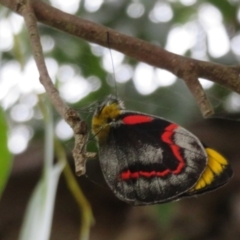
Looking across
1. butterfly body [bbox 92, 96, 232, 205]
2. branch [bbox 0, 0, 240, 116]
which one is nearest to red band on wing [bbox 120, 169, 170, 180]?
butterfly body [bbox 92, 96, 232, 205]

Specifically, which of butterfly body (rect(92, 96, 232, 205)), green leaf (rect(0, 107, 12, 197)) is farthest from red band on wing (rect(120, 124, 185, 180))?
green leaf (rect(0, 107, 12, 197))

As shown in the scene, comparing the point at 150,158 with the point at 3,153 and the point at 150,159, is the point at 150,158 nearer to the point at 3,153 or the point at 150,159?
the point at 150,159

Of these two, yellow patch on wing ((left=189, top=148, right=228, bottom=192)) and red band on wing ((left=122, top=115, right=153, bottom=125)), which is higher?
red band on wing ((left=122, top=115, right=153, bottom=125))

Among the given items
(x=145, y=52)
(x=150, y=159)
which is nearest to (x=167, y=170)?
(x=150, y=159)

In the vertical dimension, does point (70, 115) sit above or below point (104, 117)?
below

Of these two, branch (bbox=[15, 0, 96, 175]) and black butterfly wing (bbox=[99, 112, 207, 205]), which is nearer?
branch (bbox=[15, 0, 96, 175])

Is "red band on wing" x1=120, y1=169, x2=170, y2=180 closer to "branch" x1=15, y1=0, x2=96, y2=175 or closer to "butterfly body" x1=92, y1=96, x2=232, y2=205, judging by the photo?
"butterfly body" x1=92, y1=96, x2=232, y2=205

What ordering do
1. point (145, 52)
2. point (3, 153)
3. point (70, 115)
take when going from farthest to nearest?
point (3, 153), point (145, 52), point (70, 115)
